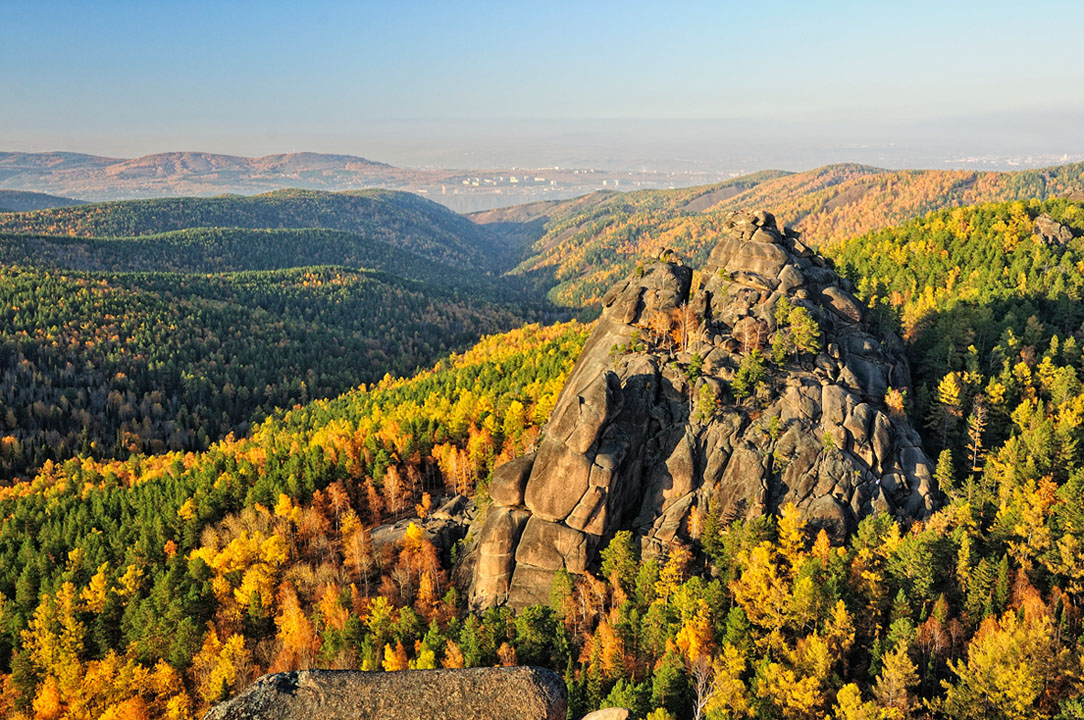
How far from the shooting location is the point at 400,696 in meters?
15.7

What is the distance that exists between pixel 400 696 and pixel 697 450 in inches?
2459

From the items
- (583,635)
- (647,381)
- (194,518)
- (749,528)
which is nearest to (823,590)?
(749,528)

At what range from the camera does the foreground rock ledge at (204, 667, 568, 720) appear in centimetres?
1509

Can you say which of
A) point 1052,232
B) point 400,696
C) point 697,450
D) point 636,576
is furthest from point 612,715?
point 1052,232

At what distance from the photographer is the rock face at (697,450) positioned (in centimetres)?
6912

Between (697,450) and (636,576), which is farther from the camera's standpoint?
(697,450)

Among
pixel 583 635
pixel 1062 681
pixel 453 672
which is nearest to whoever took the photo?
pixel 453 672

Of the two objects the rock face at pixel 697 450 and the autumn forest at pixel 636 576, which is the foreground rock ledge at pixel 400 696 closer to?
the autumn forest at pixel 636 576

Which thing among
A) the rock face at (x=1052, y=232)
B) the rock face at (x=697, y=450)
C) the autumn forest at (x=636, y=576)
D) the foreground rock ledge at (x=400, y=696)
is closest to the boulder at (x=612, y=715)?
the foreground rock ledge at (x=400, y=696)

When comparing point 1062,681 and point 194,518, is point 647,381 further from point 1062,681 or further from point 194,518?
point 194,518

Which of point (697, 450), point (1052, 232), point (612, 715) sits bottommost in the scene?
point (697, 450)

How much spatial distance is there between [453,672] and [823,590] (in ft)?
174

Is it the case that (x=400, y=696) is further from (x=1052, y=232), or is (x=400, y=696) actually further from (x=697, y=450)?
(x=1052, y=232)

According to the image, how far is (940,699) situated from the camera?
50781 mm
